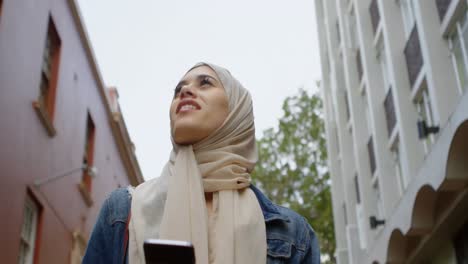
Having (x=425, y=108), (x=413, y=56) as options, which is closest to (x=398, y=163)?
(x=425, y=108)

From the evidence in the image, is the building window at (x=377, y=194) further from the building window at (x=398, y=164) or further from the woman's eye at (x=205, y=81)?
the woman's eye at (x=205, y=81)

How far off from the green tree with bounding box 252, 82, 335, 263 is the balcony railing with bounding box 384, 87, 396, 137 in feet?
36.2

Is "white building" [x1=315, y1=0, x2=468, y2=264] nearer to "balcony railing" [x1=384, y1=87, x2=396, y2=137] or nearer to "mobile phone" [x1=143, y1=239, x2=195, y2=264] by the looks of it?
"balcony railing" [x1=384, y1=87, x2=396, y2=137]

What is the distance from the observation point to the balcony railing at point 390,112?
18.9 metres

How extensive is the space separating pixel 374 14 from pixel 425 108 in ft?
17.7

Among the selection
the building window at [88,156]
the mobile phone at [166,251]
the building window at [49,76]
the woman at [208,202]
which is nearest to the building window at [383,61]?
the building window at [88,156]

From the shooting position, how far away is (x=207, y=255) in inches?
95.1

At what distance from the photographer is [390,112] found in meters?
19.2

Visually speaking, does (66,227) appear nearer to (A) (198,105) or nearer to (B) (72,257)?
(B) (72,257)

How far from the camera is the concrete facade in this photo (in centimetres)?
1123

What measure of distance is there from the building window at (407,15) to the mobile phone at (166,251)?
1587 cm

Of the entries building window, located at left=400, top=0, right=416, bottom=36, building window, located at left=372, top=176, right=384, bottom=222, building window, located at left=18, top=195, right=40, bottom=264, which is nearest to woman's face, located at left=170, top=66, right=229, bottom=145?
building window, located at left=18, top=195, right=40, bottom=264

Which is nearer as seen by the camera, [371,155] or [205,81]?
[205,81]

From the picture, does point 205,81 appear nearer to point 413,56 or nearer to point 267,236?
point 267,236
